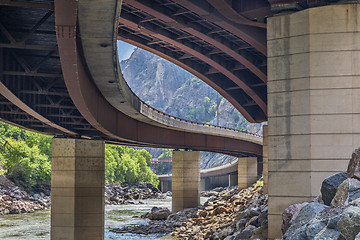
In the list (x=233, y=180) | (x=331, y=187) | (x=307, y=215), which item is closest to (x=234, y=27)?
(x=331, y=187)

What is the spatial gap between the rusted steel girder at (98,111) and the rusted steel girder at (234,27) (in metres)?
5.85

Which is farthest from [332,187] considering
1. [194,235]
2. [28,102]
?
[194,235]

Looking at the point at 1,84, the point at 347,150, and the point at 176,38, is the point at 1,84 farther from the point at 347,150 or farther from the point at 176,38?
the point at 176,38

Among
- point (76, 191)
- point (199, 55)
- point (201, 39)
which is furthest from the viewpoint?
point (76, 191)

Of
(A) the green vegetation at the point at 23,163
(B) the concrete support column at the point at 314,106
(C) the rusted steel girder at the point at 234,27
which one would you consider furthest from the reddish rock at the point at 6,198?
(B) the concrete support column at the point at 314,106

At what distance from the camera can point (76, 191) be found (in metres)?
35.4

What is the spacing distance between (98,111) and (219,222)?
44.8 ft

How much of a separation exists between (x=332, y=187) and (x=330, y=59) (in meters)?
6.98

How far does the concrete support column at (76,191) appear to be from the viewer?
114 feet

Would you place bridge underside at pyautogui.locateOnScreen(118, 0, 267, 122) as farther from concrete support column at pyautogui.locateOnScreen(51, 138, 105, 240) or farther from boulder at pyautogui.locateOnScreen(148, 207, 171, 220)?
boulder at pyautogui.locateOnScreen(148, 207, 171, 220)

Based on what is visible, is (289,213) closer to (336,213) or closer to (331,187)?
(331,187)

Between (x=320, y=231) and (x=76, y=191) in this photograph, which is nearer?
(x=320, y=231)

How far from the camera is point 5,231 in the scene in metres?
43.2

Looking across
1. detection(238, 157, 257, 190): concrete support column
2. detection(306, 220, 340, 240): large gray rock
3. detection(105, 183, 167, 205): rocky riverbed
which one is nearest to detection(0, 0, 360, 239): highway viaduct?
detection(306, 220, 340, 240): large gray rock
